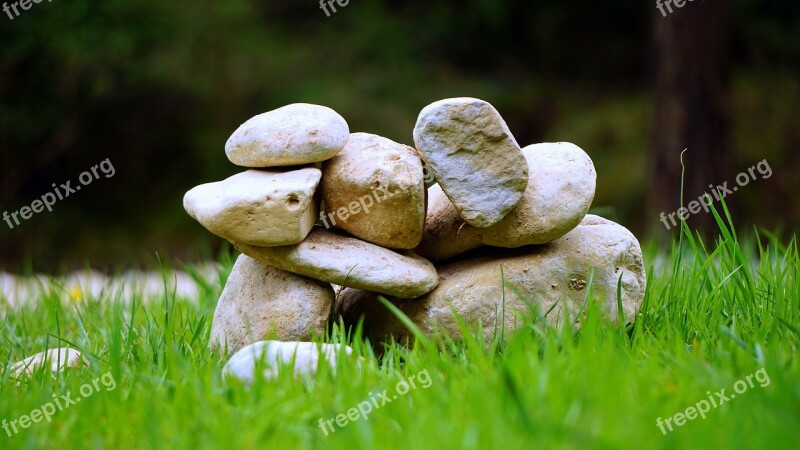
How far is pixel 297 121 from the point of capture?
7.90ft

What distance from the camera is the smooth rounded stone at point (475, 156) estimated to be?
2.38m

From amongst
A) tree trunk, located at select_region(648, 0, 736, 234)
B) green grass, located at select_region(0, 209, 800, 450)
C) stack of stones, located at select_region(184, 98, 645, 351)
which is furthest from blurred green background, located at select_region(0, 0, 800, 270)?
green grass, located at select_region(0, 209, 800, 450)

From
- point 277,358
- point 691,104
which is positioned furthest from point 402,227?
point 691,104

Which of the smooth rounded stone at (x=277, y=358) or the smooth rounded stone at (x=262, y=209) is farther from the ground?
the smooth rounded stone at (x=262, y=209)

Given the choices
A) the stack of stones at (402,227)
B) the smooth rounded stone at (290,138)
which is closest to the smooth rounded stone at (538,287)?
the stack of stones at (402,227)

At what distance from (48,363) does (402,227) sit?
1116 millimetres

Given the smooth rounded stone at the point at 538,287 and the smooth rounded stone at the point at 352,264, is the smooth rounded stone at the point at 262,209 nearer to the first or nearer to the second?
the smooth rounded stone at the point at 352,264

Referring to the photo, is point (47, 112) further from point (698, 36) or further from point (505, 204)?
point (505, 204)

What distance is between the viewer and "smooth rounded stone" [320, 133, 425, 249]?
239cm

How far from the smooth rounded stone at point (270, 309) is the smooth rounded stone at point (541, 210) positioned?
473 millimetres

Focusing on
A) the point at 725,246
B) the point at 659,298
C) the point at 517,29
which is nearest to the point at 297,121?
the point at 659,298

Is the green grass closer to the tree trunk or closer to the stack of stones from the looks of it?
the stack of stones

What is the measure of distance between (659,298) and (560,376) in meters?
1.09

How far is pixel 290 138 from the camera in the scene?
237 centimetres
